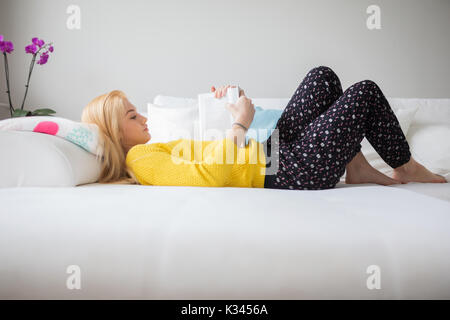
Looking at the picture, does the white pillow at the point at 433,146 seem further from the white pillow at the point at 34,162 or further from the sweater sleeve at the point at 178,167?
the white pillow at the point at 34,162

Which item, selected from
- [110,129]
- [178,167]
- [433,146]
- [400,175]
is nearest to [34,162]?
[110,129]

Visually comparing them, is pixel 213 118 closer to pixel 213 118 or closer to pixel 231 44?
pixel 213 118

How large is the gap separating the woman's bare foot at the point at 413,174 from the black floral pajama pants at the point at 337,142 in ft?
0.12

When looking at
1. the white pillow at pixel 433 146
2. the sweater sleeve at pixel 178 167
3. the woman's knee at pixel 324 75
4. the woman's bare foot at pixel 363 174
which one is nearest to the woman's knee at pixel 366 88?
A: the woman's knee at pixel 324 75

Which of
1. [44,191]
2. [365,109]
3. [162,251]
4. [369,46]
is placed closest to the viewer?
[162,251]

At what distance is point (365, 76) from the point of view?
96.4 inches

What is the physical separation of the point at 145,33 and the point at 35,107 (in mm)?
1015

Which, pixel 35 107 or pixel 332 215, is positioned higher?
pixel 35 107

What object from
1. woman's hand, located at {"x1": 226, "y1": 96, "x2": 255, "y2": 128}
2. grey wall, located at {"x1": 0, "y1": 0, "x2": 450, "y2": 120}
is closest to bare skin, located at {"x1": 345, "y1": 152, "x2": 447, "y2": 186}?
woman's hand, located at {"x1": 226, "y1": 96, "x2": 255, "y2": 128}

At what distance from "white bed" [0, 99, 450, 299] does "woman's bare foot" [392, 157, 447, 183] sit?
2.03ft

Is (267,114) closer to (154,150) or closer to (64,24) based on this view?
(154,150)

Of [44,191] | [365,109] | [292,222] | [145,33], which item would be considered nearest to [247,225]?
[292,222]

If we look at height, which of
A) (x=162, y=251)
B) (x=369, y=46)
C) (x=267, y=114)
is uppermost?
(x=369, y=46)

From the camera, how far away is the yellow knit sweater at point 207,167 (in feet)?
3.47
